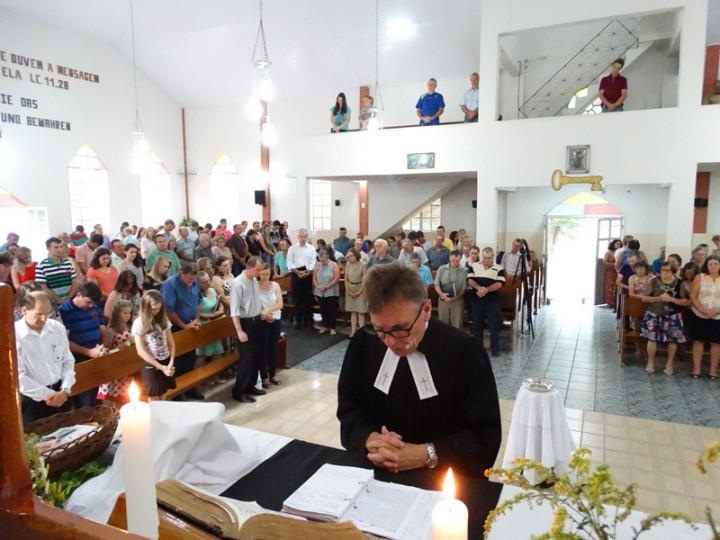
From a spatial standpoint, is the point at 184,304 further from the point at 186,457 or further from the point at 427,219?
the point at 427,219

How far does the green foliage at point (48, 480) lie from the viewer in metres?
1.26

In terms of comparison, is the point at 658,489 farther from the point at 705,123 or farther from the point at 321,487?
the point at 705,123

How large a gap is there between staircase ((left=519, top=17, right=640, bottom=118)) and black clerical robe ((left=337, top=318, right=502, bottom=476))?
1144 cm

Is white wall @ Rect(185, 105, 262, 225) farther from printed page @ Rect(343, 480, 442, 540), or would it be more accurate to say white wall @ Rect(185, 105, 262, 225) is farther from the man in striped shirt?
printed page @ Rect(343, 480, 442, 540)

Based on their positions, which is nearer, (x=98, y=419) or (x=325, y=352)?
(x=98, y=419)

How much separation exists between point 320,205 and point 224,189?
326 centimetres

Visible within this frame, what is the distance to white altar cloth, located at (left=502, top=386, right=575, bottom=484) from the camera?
3643mm

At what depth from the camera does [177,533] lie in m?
1.25

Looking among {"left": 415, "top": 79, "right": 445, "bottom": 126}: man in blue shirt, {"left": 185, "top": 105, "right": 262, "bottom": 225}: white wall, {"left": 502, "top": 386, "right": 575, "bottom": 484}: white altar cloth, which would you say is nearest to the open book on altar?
{"left": 502, "top": 386, "right": 575, "bottom": 484}: white altar cloth

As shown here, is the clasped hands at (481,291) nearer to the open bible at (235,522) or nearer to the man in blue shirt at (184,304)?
the man in blue shirt at (184,304)

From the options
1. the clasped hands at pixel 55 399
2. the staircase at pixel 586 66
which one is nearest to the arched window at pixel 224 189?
the staircase at pixel 586 66

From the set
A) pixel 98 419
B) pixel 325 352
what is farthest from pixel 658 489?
pixel 325 352

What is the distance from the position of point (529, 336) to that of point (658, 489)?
482 centimetres

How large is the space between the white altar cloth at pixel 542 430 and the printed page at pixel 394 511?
7.10 feet
